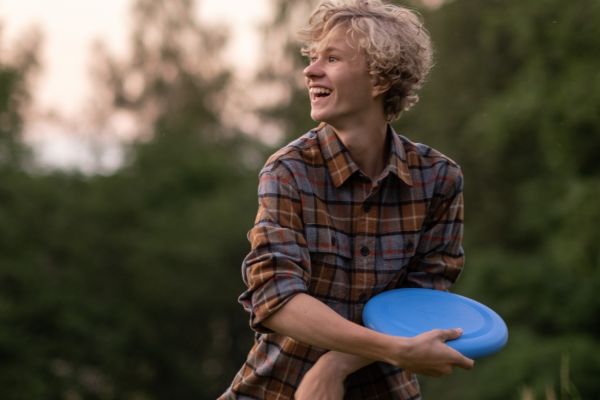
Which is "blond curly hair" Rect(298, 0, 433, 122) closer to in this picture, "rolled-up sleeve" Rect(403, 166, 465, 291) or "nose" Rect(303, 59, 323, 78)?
"nose" Rect(303, 59, 323, 78)

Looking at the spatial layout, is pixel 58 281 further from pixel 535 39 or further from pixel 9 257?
pixel 535 39

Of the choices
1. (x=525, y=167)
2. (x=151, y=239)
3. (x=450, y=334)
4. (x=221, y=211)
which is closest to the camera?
(x=450, y=334)

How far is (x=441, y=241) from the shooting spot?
2.30 meters

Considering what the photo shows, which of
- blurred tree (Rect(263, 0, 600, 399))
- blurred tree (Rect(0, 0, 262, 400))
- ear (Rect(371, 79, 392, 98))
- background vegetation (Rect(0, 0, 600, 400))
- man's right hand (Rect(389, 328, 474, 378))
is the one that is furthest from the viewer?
blurred tree (Rect(0, 0, 262, 400))

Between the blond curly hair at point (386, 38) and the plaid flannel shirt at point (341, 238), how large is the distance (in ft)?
0.58

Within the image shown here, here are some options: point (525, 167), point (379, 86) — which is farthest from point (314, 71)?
point (525, 167)

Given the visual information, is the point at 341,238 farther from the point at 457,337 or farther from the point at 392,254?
the point at 457,337

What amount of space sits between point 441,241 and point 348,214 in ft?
1.11

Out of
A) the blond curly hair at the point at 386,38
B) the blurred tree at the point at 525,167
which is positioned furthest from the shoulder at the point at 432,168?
the blurred tree at the point at 525,167

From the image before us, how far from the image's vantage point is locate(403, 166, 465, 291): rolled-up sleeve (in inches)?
90.3

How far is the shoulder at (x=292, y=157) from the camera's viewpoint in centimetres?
208

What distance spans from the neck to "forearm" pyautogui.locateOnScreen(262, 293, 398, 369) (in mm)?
482

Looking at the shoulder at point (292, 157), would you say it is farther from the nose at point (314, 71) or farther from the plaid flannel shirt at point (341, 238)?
the nose at point (314, 71)

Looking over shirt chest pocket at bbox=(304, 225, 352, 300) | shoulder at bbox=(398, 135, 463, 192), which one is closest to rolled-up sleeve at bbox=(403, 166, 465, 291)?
shoulder at bbox=(398, 135, 463, 192)
